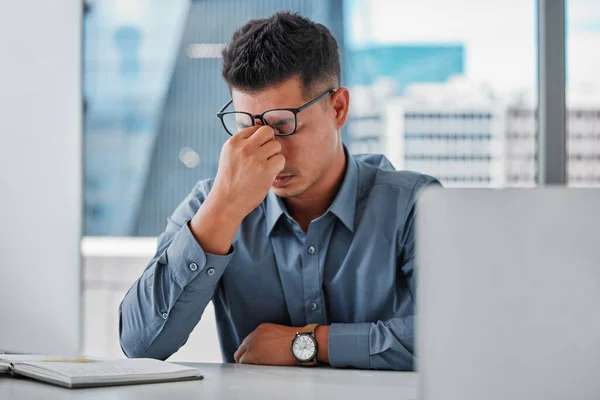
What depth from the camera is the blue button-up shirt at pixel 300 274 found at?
1.62 metres

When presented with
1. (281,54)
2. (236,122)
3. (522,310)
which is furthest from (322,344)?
(522,310)

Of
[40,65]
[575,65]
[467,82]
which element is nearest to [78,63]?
[40,65]

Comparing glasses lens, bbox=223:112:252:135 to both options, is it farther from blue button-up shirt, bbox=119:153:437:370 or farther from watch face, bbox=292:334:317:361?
watch face, bbox=292:334:317:361

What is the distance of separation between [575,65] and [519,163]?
31.4 inches

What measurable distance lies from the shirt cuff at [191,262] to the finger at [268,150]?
9.1 inches

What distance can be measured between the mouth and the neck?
113 millimetres

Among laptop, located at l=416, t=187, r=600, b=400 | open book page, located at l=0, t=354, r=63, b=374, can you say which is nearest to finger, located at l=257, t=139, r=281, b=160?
open book page, located at l=0, t=354, r=63, b=374

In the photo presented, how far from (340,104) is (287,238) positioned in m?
0.38

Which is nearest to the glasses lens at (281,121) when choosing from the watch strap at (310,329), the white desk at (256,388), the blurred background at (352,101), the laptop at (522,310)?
the watch strap at (310,329)

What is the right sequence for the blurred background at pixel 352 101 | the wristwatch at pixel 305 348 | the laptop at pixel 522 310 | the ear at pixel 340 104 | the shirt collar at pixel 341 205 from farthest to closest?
1. the blurred background at pixel 352 101
2. the ear at pixel 340 104
3. the shirt collar at pixel 341 205
4. the wristwatch at pixel 305 348
5. the laptop at pixel 522 310

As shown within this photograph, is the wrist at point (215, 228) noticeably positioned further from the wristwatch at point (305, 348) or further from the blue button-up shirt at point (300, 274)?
the wristwatch at point (305, 348)

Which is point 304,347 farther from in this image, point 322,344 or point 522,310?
point 522,310

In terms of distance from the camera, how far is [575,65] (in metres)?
4.31

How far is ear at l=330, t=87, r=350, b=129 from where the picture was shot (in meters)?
1.84
